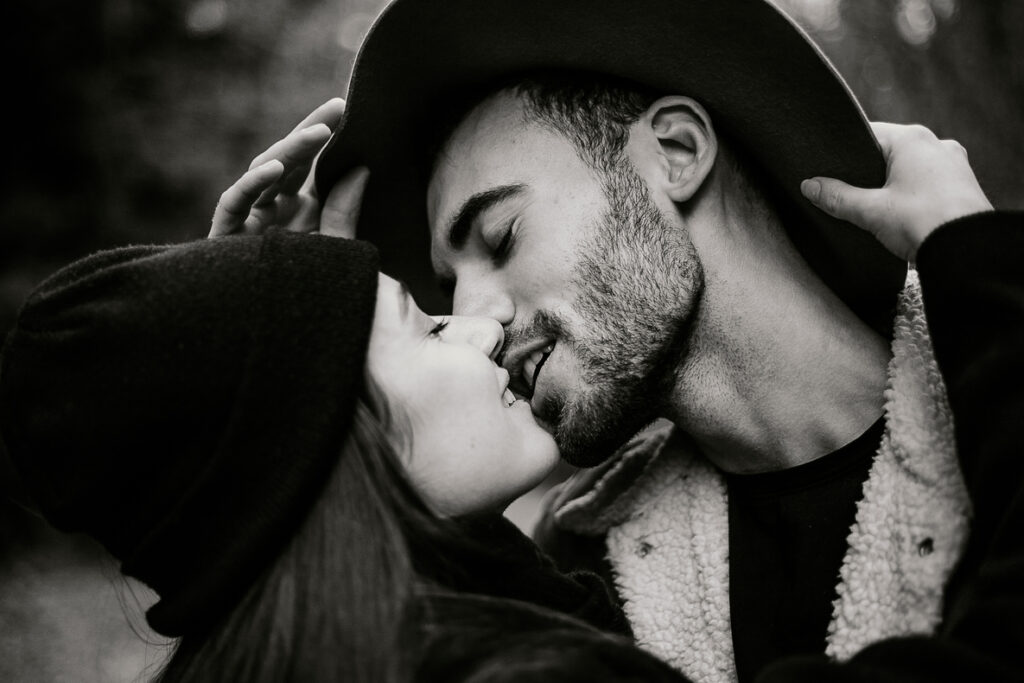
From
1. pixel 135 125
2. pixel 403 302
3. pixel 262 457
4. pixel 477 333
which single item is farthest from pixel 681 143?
pixel 135 125

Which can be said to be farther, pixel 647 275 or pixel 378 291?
pixel 647 275

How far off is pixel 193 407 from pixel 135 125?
3.78 metres

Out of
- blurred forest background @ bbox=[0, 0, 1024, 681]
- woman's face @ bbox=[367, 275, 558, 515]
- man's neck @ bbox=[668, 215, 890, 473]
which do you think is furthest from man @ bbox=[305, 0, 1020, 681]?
blurred forest background @ bbox=[0, 0, 1024, 681]

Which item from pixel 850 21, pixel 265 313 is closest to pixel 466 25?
pixel 265 313

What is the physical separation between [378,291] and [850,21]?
3874 mm

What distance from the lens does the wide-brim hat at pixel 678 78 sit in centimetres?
180

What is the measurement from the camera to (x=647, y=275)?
1.97 m

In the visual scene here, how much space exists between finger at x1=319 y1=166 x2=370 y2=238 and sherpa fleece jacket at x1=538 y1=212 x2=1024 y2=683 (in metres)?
0.98

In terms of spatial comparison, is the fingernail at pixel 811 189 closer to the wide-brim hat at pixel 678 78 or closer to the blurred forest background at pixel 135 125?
the wide-brim hat at pixel 678 78

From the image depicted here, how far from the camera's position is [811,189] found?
75.1 inches

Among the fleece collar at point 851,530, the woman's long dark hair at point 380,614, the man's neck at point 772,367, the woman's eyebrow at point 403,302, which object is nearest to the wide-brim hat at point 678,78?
the man's neck at point 772,367

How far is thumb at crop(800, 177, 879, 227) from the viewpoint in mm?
1748

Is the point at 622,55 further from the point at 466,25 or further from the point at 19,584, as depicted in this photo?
the point at 19,584

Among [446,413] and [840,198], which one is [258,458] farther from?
[840,198]
